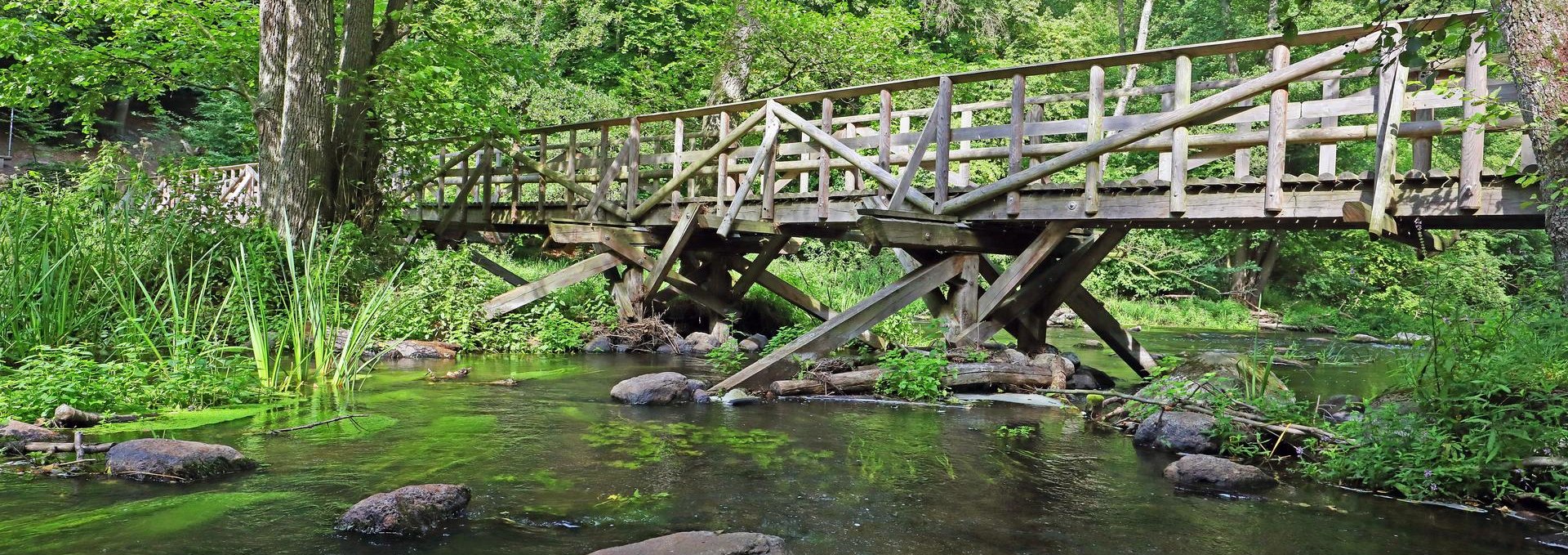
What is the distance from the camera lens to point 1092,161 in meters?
8.01

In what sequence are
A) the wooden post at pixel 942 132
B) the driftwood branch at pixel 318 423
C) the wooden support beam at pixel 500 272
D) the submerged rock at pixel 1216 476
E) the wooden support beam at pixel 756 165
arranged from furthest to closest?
the wooden support beam at pixel 500 272
the wooden support beam at pixel 756 165
the wooden post at pixel 942 132
the driftwood branch at pixel 318 423
the submerged rock at pixel 1216 476

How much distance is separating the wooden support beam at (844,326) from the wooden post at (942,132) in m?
0.62

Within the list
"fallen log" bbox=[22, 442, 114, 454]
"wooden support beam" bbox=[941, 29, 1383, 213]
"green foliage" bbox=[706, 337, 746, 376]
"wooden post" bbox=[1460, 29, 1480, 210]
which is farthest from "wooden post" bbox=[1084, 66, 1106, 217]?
"fallen log" bbox=[22, 442, 114, 454]

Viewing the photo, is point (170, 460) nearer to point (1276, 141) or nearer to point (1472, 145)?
point (1276, 141)

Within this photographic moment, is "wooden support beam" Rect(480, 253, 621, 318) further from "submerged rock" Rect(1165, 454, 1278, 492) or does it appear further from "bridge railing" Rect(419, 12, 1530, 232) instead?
"submerged rock" Rect(1165, 454, 1278, 492)

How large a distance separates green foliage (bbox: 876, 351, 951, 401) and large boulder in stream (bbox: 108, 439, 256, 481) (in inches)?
193

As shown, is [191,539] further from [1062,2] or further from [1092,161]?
[1062,2]

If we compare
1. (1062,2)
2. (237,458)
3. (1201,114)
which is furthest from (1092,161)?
(1062,2)

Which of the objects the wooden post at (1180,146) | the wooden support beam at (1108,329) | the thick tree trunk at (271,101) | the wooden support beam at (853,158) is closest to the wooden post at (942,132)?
the wooden support beam at (853,158)

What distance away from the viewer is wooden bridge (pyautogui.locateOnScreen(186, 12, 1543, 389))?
6.72 meters

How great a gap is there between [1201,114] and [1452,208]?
1.67 meters

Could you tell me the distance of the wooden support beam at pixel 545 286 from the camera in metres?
11.9

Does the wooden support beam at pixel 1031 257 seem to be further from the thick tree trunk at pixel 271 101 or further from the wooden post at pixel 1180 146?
the thick tree trunk at pixel 271 101

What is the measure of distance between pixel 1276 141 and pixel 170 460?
6.86m
